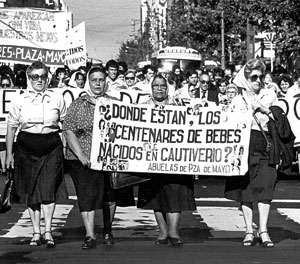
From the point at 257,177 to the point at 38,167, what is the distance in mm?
2084

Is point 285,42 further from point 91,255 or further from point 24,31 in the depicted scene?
point 91,255

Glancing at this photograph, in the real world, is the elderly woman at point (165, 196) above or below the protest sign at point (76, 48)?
below

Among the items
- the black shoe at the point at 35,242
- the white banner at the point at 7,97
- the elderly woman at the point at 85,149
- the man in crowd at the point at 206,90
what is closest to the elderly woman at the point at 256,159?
the elderly woman at the point at 85,149

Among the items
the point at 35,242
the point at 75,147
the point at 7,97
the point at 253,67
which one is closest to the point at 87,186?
the point at 75,147

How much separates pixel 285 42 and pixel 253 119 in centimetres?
1906

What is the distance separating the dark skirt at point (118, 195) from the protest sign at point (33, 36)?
45.3 ft

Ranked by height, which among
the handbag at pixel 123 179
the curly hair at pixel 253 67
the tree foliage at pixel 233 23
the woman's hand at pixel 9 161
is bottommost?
the handbag at pixel 123 179

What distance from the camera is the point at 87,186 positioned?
11.4 meters

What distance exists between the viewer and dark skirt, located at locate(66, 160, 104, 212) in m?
11.4

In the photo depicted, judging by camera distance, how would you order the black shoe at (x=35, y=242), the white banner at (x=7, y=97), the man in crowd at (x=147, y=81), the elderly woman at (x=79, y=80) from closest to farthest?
the black shoe at (x=35, y=242) → the white banner at (x=7, y=97) → the elderly woman at (x=79, y=80) → the man in crowd at (x=147, y=81)

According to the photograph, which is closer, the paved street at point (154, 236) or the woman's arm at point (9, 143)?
the paved street at point (154, 236)

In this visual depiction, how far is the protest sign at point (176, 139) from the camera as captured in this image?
38.4ft

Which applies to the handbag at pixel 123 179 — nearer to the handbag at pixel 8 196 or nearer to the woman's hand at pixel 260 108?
the handbag at pixel 8 196

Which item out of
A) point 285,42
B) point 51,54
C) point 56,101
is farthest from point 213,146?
point 285,42
